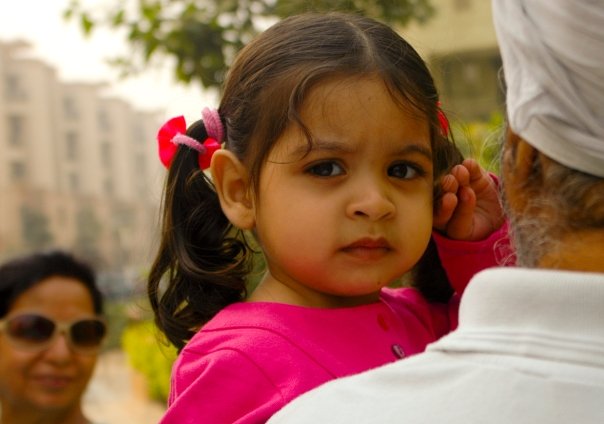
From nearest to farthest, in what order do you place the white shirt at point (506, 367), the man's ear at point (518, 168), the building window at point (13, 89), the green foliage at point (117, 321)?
the white shirt at point (506, 367) → the man's ear at point (518, 168) → the green foliage at point (117, 321) → the building window at point (13, 89)

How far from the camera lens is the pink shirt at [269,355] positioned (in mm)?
1889

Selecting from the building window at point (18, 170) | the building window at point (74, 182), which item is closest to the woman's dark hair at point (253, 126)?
the building window at point (18, 170)

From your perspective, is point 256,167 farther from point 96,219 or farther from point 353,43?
point 96,219

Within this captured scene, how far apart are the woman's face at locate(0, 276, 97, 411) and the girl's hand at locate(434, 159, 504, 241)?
1976 mm

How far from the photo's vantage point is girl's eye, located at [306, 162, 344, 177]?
1988mm

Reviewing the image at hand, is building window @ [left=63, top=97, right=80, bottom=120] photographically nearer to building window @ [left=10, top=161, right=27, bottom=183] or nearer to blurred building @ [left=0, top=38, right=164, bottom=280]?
blurred building @ [left=0, top=38, right=164, bottom=280]

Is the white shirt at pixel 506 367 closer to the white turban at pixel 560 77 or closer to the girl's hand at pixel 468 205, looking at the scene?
the white turban at pixel 560 77

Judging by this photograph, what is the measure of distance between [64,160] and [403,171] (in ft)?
99.0

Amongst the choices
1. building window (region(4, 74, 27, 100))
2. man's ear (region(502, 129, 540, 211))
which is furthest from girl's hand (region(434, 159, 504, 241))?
building window (region(4, 74, 27, 100))

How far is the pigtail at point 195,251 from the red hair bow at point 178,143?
0.02 m

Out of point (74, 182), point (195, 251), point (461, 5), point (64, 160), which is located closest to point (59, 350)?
point (195, 251)

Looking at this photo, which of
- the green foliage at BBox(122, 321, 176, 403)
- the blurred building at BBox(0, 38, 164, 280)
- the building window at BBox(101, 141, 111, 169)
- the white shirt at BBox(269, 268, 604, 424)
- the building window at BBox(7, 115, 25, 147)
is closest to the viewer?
the white shirt at BBox(269, 268, 604, 424)

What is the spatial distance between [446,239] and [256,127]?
581 mm

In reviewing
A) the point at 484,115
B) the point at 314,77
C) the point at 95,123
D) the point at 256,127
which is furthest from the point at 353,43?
the point at 95,123
